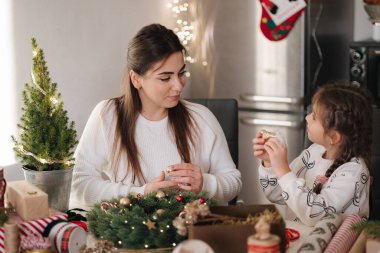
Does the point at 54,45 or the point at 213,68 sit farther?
the point at 213,68

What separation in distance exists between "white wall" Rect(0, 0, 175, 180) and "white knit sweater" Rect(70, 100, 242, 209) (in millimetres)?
758

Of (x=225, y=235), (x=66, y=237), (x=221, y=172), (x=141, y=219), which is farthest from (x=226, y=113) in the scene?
(x=225, y=235)

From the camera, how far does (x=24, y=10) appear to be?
11.1ft

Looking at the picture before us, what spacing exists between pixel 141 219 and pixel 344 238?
50 centimetres

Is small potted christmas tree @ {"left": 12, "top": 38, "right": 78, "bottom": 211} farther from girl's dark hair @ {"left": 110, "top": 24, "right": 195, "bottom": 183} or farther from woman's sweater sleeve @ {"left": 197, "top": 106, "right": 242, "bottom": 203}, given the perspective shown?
woman's sweater sleeve @ {"left": 197, "top": 106, "right": 242, "bottom": 203}

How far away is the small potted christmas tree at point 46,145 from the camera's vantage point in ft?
7.61

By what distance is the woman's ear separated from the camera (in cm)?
269

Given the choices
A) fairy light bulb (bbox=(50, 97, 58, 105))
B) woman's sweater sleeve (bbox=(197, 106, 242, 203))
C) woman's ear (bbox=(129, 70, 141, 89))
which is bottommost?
woman's sweater sleeve (bbox=(197, 106, 242, 203))

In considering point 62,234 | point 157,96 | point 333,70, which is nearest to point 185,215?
point 62,234

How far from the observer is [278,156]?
2.32 metres

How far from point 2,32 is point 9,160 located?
0.56 meters

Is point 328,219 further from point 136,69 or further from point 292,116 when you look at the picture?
point 292,116

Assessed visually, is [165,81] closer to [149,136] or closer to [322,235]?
[149,136]

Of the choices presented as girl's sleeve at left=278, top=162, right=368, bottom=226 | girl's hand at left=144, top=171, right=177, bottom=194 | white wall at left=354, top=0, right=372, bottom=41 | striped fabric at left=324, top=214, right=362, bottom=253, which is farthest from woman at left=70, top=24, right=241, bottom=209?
white wall at left=354, top=0, right=372, bottom=41
